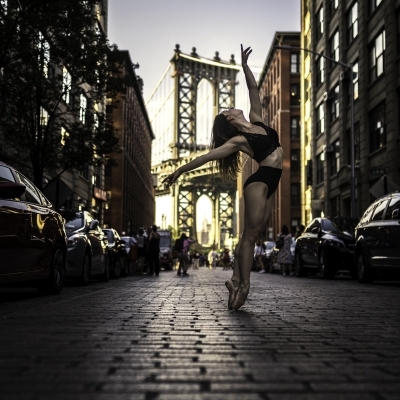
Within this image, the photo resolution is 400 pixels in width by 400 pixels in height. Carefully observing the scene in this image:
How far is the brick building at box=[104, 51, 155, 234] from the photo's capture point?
6075 cm

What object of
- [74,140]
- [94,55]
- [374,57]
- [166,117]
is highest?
[166,117]

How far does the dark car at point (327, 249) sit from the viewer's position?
18328mm

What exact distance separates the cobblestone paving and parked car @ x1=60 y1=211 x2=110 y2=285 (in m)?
6.14

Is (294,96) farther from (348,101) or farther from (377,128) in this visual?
(377,128)

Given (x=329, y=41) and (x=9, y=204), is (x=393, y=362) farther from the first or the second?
(x=329, y=41)

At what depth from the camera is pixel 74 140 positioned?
2177 cm

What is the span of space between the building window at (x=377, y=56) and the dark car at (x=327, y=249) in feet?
37.6

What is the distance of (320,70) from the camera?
4391 cm

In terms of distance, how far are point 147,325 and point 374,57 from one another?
27.4 metres

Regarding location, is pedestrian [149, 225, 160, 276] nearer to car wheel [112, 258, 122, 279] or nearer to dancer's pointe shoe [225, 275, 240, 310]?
car wheel [112, 258, 122, 279]

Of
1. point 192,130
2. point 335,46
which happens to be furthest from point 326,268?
point 192,130

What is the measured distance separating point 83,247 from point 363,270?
5.81 m

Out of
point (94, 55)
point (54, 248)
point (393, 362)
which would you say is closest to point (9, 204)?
point (54, 248)

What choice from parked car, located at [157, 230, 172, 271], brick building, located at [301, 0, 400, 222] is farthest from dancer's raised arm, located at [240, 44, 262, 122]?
parked car, located at [157, 230, 172, 271]
